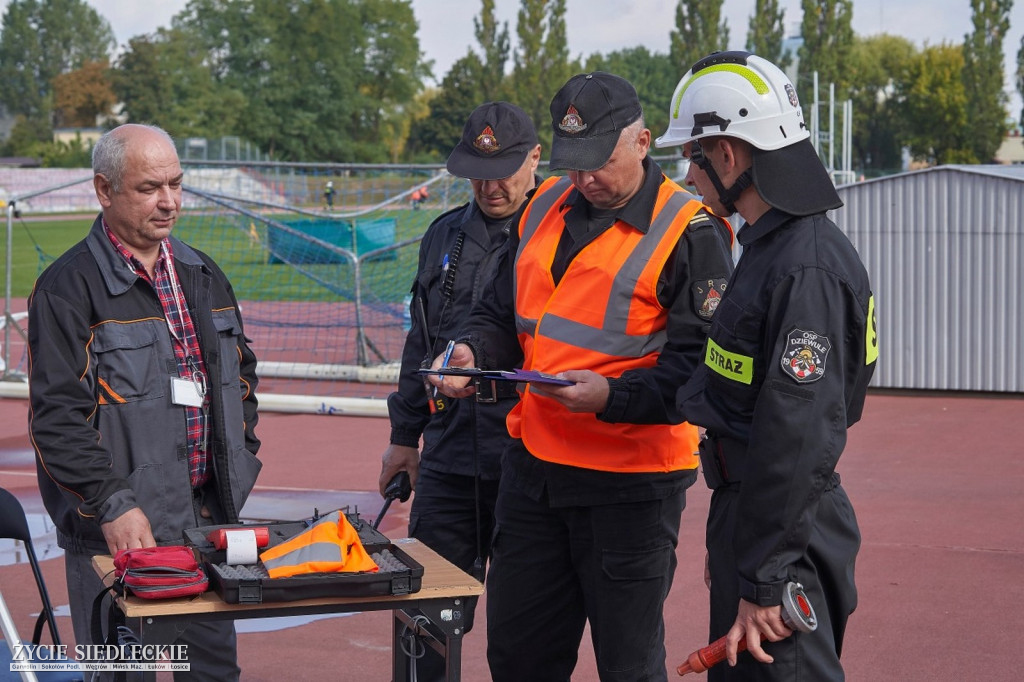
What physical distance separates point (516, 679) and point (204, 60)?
89169 millimetres

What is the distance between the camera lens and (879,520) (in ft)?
26.1

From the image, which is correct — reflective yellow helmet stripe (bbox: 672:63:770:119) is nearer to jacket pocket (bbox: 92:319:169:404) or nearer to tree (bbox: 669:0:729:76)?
jacket pocket (bbox: 92:319:169:404)

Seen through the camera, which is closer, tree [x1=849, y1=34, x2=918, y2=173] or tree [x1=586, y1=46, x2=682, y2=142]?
tree [x1=849, y1=34, x2=918, y2=173]

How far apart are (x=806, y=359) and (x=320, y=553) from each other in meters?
1.30

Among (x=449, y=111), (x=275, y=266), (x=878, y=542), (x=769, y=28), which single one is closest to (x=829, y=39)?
(x=769, y=28)

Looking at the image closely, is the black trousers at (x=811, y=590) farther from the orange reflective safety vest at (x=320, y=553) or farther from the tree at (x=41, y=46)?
the tree at (x=41, y=46)

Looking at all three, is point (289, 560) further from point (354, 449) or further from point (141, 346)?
point (354, 449)

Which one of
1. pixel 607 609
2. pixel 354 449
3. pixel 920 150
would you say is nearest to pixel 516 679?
pixel 607 609

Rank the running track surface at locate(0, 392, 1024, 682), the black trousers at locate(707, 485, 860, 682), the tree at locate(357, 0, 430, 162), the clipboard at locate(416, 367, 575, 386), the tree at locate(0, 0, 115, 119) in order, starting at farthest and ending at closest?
1. the tree at locate(0, 0, 115, 119)
2. the tree at locate(357, 0, 430, 162)
3. the running track surface at locate(0, 392, 1024, 682)
4. the clipboard at locate(416, 367, 575, 386)
5. the black trousers at locate(707, 485, 860, 682)

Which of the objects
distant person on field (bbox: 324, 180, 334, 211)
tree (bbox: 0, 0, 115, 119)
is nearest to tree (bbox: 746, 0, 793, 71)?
distant person on field (bbox: 324, 180, 334, 211)

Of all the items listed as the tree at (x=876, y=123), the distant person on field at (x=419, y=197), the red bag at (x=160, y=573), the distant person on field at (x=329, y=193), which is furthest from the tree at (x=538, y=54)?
the red bag at (x=160, y=573)

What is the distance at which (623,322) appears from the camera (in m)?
3.71

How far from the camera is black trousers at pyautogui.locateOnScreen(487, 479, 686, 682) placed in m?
3.75

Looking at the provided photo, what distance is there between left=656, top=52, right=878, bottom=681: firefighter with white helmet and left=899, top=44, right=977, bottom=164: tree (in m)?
63.3
